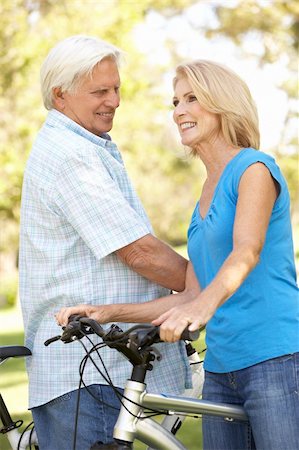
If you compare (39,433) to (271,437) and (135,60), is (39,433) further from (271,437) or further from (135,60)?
(135,60)

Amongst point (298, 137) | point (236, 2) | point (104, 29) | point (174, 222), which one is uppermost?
point (236, 2)

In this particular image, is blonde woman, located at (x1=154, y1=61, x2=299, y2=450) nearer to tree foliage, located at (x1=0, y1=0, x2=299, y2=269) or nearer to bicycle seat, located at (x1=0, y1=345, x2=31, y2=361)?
bicycle seat, located at (x1=0, y1=345, x2=31, y2=361)

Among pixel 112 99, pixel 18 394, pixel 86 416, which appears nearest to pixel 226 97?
pixel 112 99

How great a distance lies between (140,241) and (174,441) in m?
0.68

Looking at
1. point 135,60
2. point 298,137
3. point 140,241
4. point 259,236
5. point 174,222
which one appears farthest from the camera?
point 174,222

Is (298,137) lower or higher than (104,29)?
lower

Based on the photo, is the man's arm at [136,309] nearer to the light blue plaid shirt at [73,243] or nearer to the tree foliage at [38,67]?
the light blue plaid shirt at [73,243]

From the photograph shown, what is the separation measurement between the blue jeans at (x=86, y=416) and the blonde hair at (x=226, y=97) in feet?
3.01

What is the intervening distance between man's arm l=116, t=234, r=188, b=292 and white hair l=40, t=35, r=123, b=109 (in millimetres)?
604

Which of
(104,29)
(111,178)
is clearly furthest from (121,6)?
(111,178)

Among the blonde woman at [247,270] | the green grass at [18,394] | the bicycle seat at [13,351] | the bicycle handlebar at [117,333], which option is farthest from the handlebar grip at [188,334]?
the green grass at [18,394]

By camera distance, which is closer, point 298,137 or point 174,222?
point 298,137

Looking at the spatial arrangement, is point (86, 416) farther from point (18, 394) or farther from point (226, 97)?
point (18, 394)

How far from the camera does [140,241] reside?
10.3 feet
